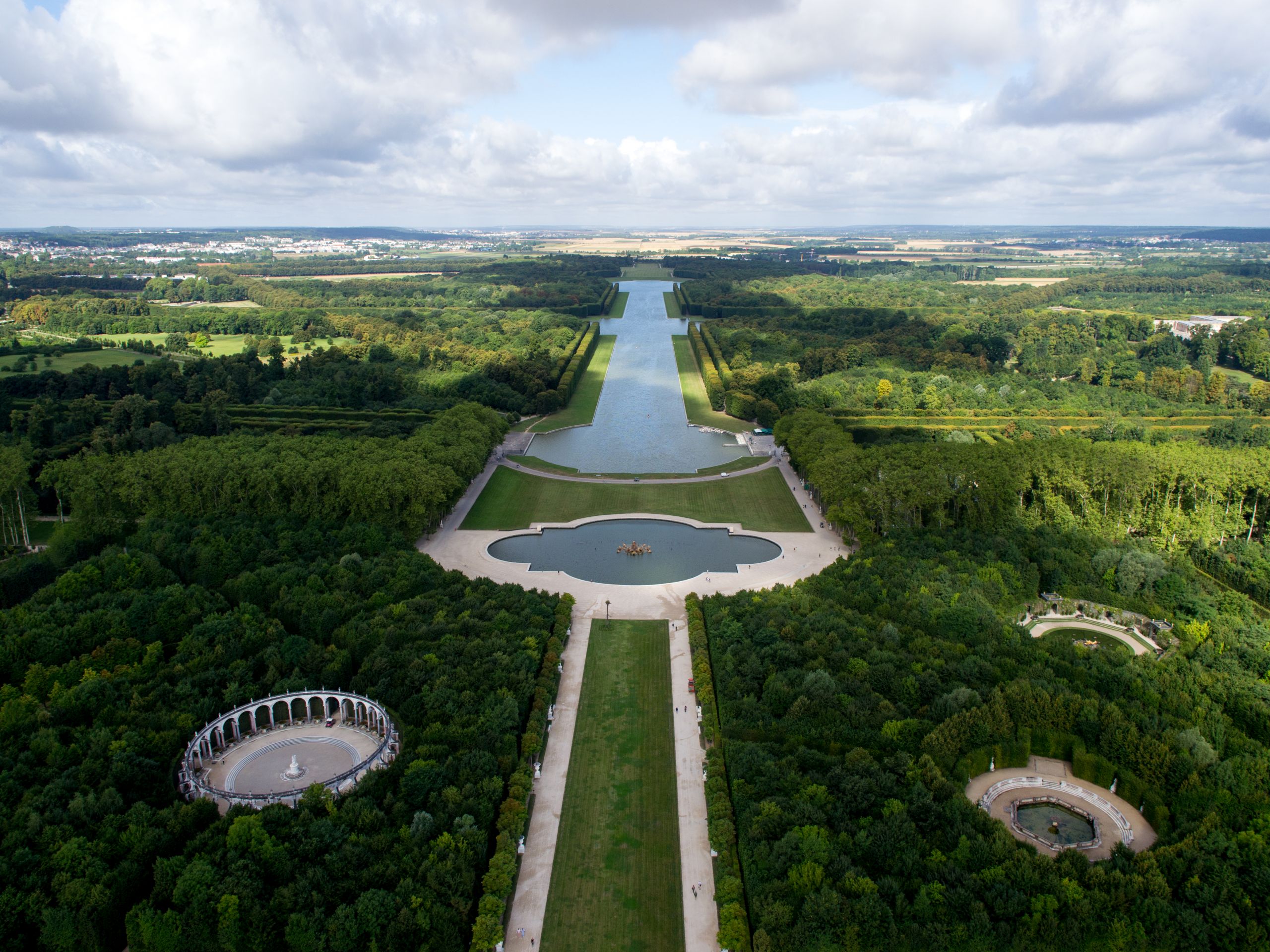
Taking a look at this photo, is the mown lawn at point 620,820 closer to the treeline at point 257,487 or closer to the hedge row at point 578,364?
the treeline at point 257,487

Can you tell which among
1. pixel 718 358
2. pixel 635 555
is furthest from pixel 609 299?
pixel 635 555

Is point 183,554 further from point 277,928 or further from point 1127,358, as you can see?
point 1127,358

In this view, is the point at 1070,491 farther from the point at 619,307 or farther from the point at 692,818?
the point at 619,307

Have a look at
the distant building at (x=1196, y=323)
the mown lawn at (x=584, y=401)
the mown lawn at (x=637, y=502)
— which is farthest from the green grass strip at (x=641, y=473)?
the distant building at (x=1196, y=323)

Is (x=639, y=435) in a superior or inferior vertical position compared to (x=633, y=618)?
superior

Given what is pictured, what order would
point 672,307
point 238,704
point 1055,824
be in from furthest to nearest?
point 672,307 < point 238,704 < point 1055,824

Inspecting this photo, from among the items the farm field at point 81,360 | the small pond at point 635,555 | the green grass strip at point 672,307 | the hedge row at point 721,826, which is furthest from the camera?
the green grass strip at point 672,307

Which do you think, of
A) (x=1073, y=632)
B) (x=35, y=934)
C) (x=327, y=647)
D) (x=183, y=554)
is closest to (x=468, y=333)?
(x=183, y=554)
